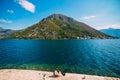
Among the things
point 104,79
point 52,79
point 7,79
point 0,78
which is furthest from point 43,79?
point 104,79

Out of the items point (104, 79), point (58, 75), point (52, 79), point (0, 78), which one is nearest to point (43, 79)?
point (52, 79)

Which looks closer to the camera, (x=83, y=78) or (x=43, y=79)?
(x=43, y=79)

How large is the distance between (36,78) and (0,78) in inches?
329

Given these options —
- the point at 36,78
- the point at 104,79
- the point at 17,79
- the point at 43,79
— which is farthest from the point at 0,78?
the point at 104,79

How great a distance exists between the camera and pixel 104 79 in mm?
27906

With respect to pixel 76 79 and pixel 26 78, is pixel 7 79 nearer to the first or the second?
pixel 26 78

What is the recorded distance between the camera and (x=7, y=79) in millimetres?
27359

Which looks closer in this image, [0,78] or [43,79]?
[43,79]

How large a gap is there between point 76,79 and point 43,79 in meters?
7.10

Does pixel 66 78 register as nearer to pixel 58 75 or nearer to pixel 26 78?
pixel 58 75

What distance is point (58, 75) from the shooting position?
28531 mm

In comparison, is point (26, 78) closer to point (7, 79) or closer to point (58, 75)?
point (7, 79)

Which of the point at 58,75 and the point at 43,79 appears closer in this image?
the point at 43,79

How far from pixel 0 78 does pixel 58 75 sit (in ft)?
43.3
